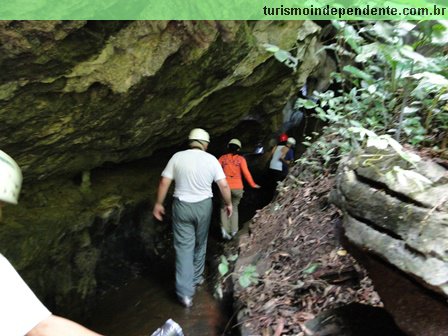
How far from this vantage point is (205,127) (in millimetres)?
7453

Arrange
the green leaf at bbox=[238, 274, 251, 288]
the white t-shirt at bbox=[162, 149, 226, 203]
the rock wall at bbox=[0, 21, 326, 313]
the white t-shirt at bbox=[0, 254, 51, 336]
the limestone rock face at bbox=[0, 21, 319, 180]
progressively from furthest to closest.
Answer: the white t-shirt at bbox=[162, 149, 226, 203] → the green leaf at bbox=[238, 274, 251, 288] → the rock wall at bbox=[0, 21, 326, 313] → the limestone rock face at bbox=[0, 21, 319, 180] → the white t-shirt at bbox=[0, 254, 51, 336]

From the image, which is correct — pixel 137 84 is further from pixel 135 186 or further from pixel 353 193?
pixel 135 186

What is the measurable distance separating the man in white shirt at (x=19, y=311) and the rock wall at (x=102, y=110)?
1.82 metres

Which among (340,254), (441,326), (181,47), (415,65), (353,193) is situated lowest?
(340,254)

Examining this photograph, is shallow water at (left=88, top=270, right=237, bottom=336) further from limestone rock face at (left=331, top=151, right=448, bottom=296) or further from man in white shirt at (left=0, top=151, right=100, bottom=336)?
man in white shirt at (left=0, top=151, right=100, bottom=336)

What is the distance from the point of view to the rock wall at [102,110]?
11.1 feet

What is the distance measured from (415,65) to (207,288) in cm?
427

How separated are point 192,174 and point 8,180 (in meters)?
3.76

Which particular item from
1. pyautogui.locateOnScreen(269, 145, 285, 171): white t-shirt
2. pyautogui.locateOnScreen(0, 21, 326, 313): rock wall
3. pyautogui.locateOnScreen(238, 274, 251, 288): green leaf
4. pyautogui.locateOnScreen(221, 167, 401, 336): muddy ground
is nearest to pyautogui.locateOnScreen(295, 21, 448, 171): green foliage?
pyautogui.locateOnScreen(221, 167, 401, 336): muddy ground

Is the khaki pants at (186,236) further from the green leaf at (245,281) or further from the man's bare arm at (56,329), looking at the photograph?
the man's bare arm at (56,329)

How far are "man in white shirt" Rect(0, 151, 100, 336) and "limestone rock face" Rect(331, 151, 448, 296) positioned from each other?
64.9 inches

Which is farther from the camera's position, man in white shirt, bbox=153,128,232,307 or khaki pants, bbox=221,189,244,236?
khaki pants, bbox=221,189,244,236

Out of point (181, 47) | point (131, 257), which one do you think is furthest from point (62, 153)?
point (131, 257)

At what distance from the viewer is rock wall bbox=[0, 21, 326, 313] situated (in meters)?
3.38
